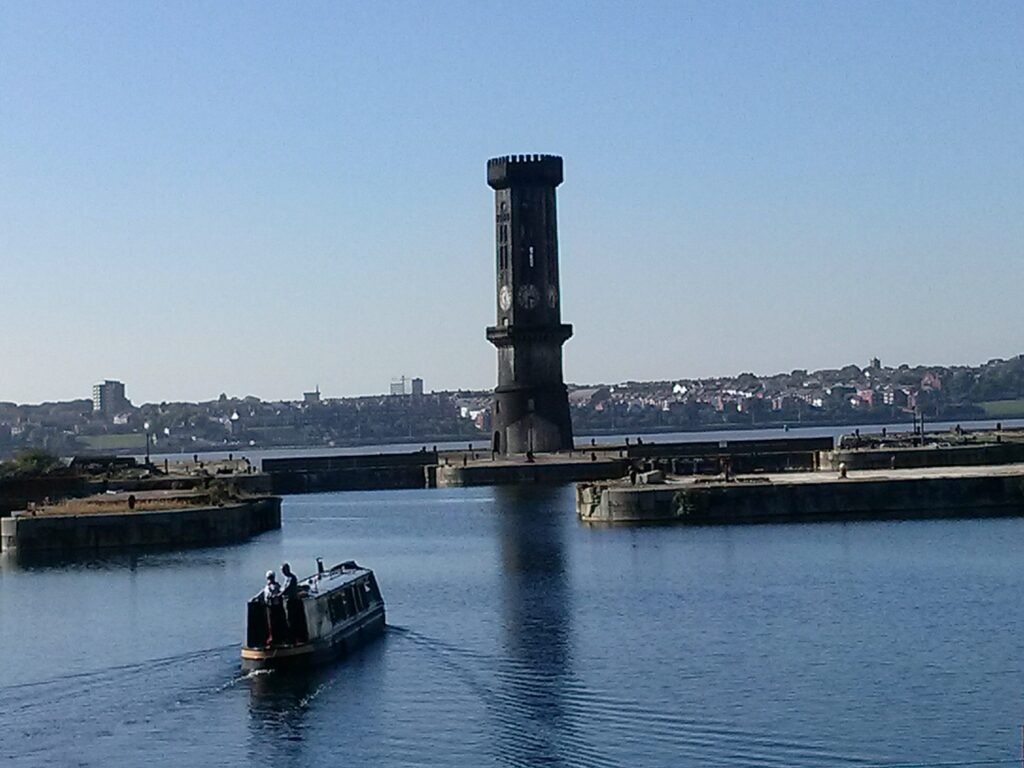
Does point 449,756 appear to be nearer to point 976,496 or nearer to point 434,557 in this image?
point 434,557

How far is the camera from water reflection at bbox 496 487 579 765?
133 ft

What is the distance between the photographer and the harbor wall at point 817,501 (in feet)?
282

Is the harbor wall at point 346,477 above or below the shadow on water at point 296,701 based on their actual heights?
above

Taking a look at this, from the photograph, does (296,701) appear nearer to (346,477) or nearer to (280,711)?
(280,711)

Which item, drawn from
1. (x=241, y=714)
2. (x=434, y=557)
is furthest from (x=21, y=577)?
(x=241, y=714)

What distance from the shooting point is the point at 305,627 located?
163 ft

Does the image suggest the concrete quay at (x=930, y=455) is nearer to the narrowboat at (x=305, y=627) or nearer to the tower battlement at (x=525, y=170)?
the tower battlement at (x=525, y=170)

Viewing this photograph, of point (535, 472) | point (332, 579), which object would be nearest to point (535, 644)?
point (332, 579)

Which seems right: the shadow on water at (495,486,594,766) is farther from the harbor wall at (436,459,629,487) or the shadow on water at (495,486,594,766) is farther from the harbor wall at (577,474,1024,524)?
the harbor wall at (436,459,629,487)

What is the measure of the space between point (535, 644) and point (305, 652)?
5870 mm

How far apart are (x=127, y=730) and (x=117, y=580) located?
2917cm

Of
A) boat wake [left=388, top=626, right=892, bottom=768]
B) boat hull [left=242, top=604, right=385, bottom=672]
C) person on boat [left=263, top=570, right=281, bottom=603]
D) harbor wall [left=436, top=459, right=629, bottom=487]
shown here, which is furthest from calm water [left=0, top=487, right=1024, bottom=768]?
harbor wall [left=436, top=459, right=629, bottom=487]

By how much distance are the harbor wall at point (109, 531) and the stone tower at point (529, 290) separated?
45.9 meters

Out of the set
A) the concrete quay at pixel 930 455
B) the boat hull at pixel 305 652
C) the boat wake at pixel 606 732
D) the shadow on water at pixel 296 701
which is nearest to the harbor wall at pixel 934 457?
the concrete quay at pixel 930 455
